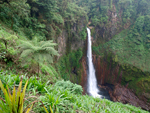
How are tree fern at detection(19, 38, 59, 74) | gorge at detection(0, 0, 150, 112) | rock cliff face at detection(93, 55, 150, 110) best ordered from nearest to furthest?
tree fern at detection(19, 38, 59, 74) < gorge at detection(0, 0, 150, 112) < rock cliff face at detection(93, 55, 150, 110)

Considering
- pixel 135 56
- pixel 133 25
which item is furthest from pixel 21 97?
pixel 133 25

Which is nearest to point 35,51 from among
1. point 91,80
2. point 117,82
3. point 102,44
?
point 91,80

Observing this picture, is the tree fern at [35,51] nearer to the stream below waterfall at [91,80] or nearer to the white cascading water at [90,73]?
the stream below waterfall at [91,80]

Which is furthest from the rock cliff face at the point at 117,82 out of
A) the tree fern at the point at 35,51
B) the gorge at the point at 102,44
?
the tree fern at the point at 35,51

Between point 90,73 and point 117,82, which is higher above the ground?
point 90,73

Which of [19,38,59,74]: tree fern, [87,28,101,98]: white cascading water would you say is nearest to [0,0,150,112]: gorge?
[87,28,101,98]: white cascading water

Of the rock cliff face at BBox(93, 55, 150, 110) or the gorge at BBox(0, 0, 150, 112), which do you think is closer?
the gorge at BBox(0, 0, 150, 112)

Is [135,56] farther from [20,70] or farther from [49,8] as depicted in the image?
[20,70]

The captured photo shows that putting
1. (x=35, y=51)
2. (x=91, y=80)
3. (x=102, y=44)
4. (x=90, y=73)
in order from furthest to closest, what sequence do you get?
(x=102, y=44)
(x=90, y=73)
(x=91, y=80)
(x=35, y=51)

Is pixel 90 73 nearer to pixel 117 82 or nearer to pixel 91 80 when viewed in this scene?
pixel 91 80

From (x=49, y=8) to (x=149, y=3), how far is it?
26.1 meters

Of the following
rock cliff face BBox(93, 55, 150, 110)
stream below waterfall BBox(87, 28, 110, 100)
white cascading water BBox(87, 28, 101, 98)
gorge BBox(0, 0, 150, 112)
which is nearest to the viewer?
gorge BBox(0, 0, 150, 112)

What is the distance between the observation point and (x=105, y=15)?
68.0 ft

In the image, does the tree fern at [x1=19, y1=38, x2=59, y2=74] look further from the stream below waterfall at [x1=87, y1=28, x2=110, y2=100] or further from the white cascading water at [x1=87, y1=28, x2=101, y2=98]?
the white cascading water at [x1=87, y1=28, x2=101, y2=98]
